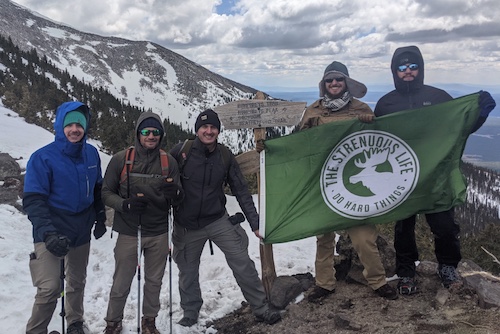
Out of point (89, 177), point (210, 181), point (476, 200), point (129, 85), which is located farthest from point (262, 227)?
point (129, 85)

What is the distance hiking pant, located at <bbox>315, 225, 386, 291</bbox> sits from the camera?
5.58 m

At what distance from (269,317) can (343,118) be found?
3083 millimetres

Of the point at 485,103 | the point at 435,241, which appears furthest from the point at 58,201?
the point at 485,103

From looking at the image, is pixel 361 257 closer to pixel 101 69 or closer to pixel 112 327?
pixel 112 327

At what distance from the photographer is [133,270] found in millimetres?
5047

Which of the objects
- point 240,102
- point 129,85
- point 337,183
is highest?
point 129,85

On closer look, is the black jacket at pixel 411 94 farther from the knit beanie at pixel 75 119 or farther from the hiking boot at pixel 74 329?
the hiking boot at pixel 74 329

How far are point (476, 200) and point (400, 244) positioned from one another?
161608 mm

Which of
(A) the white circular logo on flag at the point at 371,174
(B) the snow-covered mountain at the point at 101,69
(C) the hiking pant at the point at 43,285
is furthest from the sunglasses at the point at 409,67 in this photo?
(B) the snow-covered mountain at the point at 101,69

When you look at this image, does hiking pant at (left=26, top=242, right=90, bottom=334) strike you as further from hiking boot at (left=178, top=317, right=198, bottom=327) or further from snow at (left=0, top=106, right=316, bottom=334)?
hiking boot at (left=178, top=317, right=198, bottom=327)

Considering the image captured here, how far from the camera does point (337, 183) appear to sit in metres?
5.79

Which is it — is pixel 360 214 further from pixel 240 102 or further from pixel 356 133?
pixel 240 102

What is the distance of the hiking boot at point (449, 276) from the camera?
18.9 feet

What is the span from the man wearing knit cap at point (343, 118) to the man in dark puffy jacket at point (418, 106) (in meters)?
0.38
